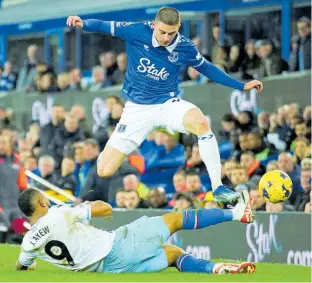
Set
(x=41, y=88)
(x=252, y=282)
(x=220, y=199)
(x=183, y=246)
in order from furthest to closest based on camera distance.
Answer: (x=41, y=88) < (x=183, y=246) < (x=220, y=199) < (x=252, y=282)

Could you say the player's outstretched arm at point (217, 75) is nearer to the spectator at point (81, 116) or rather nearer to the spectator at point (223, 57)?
the spectator at point (223, 57)

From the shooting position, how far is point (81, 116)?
71.3 ft

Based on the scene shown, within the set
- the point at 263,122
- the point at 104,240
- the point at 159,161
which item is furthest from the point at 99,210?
the point at 159,161

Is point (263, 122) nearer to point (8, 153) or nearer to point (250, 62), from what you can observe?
point (250, 62)

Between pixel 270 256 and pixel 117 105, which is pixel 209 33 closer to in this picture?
pixel 117 105

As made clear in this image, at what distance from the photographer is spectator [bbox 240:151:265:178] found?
57.2 feet

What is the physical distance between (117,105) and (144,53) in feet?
22.7

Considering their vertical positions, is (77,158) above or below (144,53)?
below

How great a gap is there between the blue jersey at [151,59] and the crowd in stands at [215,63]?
4.81 meters

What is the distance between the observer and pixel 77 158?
68.0 feet

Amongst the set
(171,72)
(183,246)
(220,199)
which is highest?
(171,72)

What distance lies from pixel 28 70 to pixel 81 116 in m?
4.61

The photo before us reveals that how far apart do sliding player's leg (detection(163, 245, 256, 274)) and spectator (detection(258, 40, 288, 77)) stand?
666 cm

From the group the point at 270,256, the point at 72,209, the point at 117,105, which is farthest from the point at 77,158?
the point at 72,209
